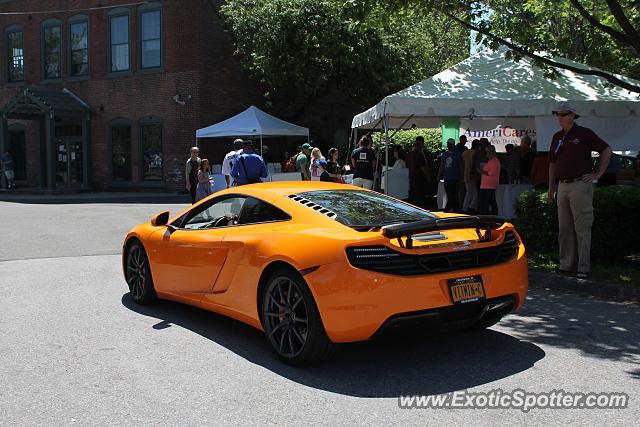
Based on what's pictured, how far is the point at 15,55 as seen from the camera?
99.1 feet

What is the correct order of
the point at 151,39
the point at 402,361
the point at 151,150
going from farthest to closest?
the point at 151,150
the point at 151,39
the point at 402,361

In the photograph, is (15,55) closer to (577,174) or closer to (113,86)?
(113,86)

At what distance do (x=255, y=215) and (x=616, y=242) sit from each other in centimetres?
558

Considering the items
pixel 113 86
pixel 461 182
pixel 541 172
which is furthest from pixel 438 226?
pixel 113 86

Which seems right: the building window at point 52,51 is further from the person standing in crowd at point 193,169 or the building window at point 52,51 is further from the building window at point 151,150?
the person standing in crowd at point 193,169

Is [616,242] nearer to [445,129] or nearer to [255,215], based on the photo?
[255,215]

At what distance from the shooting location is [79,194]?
2620 centimetres

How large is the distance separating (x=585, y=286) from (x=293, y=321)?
14.1 ft

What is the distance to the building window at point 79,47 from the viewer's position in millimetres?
27859

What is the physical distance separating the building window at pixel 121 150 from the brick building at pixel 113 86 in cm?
4

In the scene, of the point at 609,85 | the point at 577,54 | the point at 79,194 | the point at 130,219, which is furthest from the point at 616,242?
the point at 79,194

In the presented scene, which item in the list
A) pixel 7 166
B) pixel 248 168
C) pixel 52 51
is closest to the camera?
pixel 248 168

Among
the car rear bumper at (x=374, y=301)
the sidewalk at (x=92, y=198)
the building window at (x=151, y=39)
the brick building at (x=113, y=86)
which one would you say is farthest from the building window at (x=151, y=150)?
the car rear bumper at (x=374, y=301)

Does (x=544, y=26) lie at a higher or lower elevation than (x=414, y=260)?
higher
